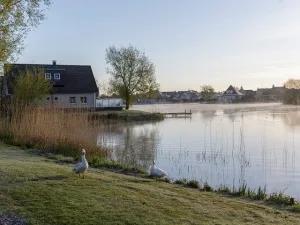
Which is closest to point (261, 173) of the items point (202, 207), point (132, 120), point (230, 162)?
point (230, 162)

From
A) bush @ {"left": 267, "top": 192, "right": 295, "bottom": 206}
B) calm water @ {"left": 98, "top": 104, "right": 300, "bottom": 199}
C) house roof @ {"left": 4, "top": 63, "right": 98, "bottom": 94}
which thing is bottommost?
calm water @ {"left": 98, "top": 104, "right": 300, "bottom": 199}

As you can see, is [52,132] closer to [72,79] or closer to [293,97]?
[72,79]

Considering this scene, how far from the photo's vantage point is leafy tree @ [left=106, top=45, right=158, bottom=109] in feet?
197

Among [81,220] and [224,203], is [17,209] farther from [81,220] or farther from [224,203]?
[224,203]

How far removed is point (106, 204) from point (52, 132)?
35.0 feet

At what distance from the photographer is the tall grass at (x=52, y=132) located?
Result: 15.8m

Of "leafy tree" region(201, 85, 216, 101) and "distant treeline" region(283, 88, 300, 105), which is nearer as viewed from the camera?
"distant treeline" region(283, 88, 300, 105)

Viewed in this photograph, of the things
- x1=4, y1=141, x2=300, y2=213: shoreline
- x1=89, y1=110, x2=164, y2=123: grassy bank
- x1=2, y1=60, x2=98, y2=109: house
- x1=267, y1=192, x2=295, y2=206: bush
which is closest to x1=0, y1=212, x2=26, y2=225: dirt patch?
x1=4, y1=141, x2=300, y2=213: shoreline

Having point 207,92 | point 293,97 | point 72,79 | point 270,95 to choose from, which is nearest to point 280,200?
point 72,79

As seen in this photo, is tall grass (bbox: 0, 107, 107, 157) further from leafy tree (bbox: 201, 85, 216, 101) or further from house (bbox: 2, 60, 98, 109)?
leafy tree (bbox: 201, 85, 216, 101)

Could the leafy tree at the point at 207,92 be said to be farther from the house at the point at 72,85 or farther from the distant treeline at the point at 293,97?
the house at the point at 72,85

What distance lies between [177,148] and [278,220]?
14824 mm

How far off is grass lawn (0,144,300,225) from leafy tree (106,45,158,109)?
52.2 meters

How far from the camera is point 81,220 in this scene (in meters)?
5.49
